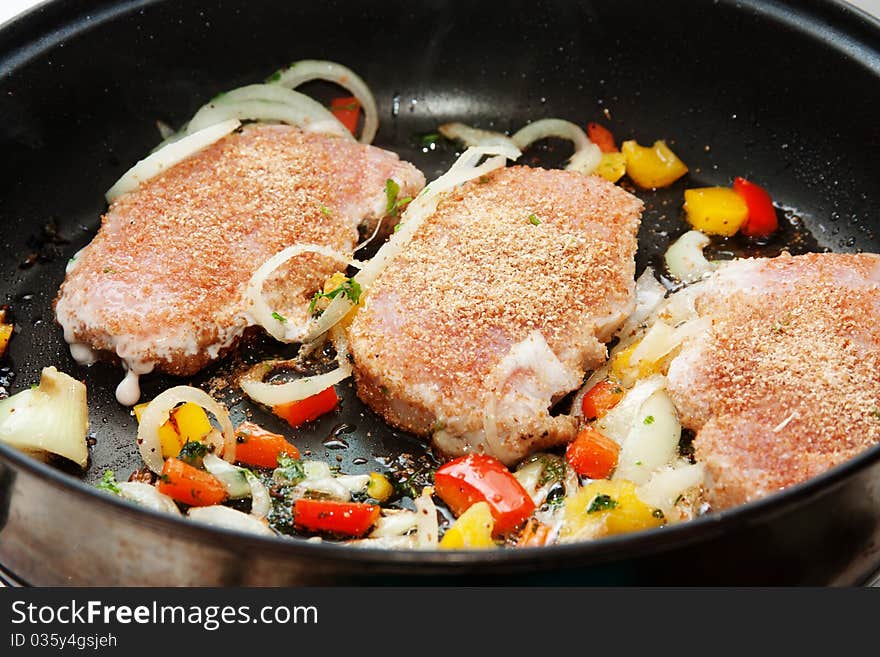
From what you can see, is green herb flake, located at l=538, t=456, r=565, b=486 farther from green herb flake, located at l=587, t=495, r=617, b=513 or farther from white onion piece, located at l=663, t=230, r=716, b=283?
white onion piece, located at l=663, t=230, r=716, b=283

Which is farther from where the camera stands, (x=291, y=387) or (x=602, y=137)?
(x=602, y=137)

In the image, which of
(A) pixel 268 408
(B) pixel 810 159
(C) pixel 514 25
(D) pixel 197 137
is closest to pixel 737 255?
(B) pixel 810 159

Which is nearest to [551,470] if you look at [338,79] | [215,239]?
[215,239]

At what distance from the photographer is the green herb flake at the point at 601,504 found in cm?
330

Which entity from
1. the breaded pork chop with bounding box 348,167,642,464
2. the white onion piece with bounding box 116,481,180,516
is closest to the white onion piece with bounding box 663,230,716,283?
the breaded pork chop with bounding box 348,167,642,464

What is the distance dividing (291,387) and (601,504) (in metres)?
1.23

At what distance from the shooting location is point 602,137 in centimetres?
512

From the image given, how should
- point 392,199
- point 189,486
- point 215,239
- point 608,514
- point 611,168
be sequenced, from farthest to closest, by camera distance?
point 611,168
point 392,199
point 215,239
point 189,486
point 608,514

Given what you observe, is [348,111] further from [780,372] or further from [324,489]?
[780,372]

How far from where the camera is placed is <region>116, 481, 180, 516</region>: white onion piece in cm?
346

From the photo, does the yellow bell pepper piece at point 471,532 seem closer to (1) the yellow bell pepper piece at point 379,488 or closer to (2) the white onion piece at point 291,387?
(1) the yellow bell pepper piece at point 379,488

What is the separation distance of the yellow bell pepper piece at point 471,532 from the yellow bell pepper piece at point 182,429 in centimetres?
103

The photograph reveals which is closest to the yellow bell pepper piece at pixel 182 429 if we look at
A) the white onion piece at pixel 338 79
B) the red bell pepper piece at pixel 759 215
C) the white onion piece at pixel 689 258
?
the white onion piece at pixel 338 79

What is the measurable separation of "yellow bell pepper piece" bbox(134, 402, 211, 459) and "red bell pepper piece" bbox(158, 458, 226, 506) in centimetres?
16
